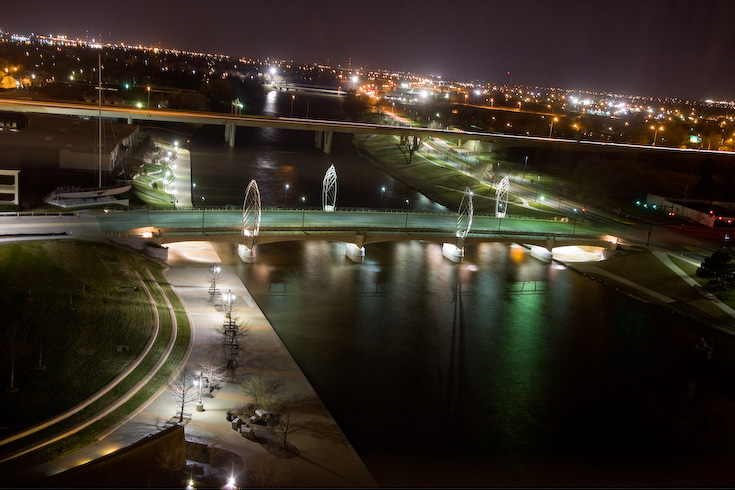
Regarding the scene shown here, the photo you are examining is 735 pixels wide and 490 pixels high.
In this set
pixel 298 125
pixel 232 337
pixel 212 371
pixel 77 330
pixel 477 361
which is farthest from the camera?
pixel 298 125

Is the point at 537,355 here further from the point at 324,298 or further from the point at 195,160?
the point at 195,160

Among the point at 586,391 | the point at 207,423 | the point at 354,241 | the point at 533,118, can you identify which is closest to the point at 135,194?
the point at 354,241

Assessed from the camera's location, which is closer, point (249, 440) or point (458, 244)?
point (249, 440)

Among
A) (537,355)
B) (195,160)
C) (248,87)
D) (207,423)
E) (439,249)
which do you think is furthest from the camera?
(248,87)

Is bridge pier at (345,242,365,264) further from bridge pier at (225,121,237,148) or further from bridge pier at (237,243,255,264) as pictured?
bridge pier at (225,121,237,148)

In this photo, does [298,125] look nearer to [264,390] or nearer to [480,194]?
[480,194]

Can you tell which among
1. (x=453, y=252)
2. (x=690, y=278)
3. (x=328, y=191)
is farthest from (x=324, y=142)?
(x=690, y=278)

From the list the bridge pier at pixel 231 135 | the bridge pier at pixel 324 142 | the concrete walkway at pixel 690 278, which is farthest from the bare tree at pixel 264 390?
the bridge pier at pixel 324 142

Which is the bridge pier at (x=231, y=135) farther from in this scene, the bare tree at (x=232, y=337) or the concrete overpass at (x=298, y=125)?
the bare tree at (x=232, y=337)
